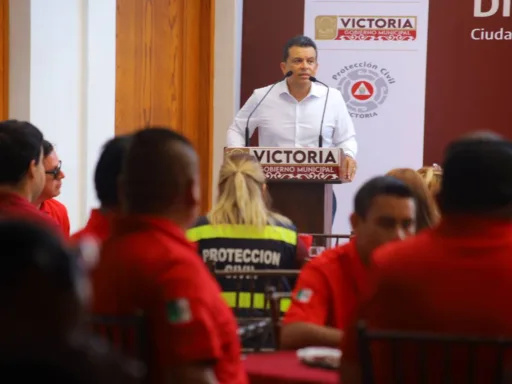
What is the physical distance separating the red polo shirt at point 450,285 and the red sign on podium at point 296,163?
3851 millimetres

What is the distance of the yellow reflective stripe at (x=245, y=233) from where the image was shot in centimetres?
407

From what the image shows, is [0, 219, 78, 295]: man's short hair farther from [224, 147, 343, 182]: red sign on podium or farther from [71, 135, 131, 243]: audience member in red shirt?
[224, 147, 343, 182]: red sign on podium

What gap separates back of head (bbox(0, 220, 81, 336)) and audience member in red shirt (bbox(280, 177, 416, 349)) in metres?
2.05

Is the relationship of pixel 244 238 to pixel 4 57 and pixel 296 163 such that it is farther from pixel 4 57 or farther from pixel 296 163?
pixel 4 57

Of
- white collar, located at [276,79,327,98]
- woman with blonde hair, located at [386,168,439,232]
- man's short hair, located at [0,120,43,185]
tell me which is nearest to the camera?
man's short hair, located at [0,120,43,185]

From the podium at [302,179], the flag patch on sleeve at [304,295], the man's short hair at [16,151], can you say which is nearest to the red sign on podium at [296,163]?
the podium at [302,179]

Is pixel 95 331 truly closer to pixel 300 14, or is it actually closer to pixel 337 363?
pixel 337 363

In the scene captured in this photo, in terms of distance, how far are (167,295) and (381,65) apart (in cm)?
718

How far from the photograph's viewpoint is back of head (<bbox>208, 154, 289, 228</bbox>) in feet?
13.5

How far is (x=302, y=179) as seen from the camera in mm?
6008

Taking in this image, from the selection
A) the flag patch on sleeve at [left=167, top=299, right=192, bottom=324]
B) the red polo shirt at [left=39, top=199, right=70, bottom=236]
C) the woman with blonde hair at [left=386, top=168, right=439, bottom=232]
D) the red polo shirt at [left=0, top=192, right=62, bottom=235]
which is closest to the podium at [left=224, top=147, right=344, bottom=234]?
the red polo shirt at [left=39, top=199, right=70, bottom=236]

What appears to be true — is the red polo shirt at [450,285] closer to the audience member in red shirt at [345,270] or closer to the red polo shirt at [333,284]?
the audience member in red shirt at [345,270]

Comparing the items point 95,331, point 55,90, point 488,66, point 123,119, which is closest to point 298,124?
point 123,119

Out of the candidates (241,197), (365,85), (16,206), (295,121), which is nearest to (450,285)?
(16,206)
